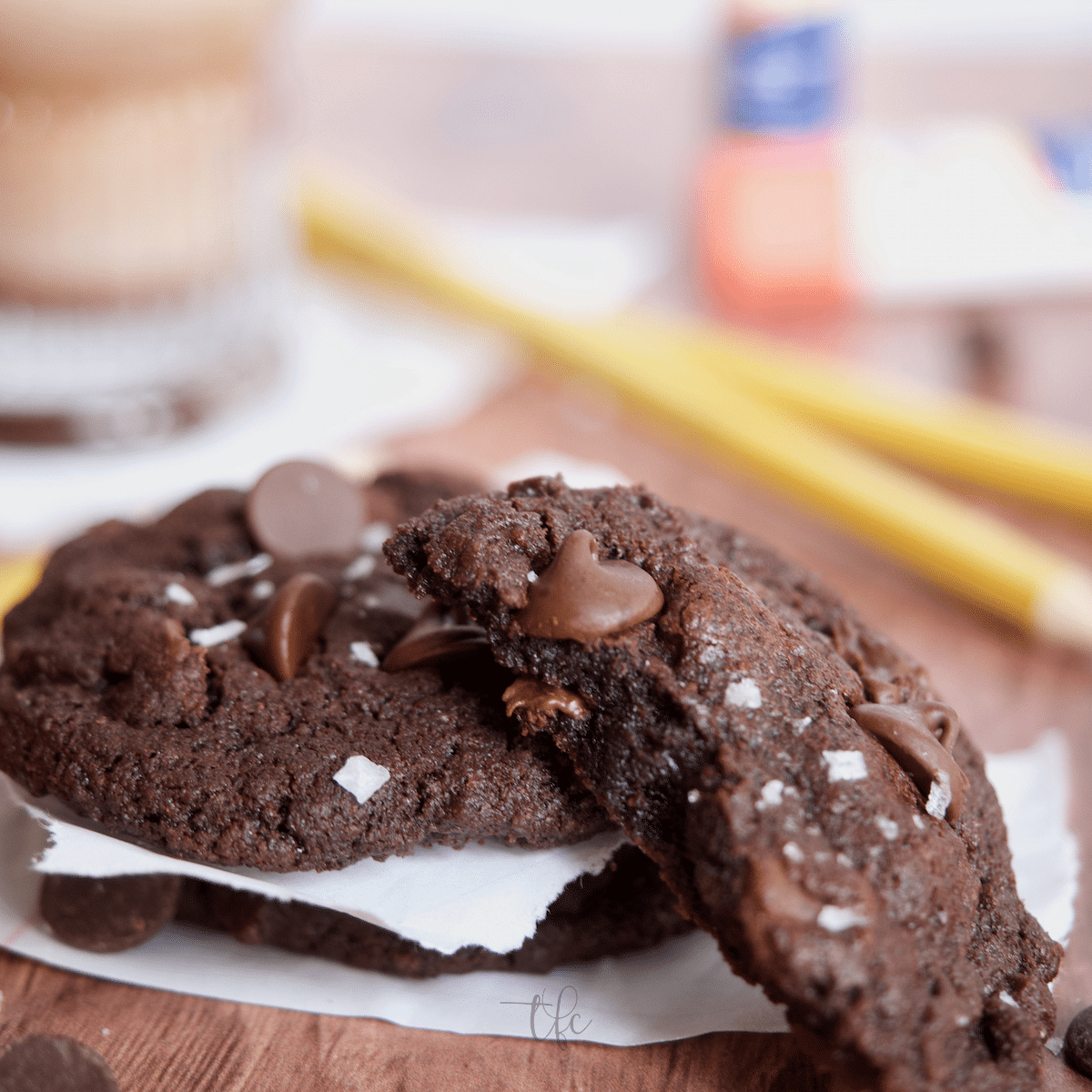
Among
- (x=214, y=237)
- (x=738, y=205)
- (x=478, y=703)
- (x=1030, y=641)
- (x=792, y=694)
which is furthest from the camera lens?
(x=738, y=205)

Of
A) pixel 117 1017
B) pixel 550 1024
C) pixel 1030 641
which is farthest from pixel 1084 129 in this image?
pixel 117 1017

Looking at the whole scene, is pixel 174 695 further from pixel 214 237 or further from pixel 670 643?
pixel 214 237

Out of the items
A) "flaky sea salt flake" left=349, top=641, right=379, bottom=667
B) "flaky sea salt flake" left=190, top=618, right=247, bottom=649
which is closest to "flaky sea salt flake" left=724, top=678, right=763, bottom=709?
"flaky sea salt flake" left=349, top=641, right=379, bottom=667

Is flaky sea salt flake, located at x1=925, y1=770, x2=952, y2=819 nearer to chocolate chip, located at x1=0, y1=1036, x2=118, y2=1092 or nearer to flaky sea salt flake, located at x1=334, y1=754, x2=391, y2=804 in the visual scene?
flaky sea salt flake, located at x1=334, y1=754, x2=391, y2=804

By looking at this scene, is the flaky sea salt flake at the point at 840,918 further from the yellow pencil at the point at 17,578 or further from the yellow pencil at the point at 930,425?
the yellow pencil at the point at 930,425

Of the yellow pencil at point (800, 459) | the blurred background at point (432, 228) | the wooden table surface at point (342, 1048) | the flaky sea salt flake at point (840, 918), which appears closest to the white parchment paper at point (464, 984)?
the wooden table surface at point (342, 1048)

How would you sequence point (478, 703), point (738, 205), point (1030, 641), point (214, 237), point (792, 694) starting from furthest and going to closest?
point (738, 205)
point (214, 237)
point (1030, 641)
point (478, 703)
point (792, 694)
